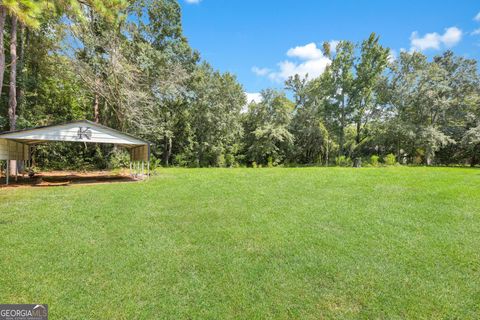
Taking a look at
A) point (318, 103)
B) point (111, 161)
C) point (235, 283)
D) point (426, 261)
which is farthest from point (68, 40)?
point (318, 103)

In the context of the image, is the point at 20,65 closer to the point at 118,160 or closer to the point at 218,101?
the point at 118,160

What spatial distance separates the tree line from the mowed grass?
892 centimetres

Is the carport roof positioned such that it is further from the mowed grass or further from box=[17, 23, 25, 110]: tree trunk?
box=[17, 23, 25, 110]: tree trunk

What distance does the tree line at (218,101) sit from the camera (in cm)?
1418

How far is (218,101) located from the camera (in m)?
22.0

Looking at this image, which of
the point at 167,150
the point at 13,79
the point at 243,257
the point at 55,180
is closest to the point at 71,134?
the point at 55,180

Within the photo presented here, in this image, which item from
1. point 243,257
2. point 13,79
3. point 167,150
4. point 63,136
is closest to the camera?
point 243,257

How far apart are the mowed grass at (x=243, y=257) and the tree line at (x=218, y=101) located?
8.92 metres

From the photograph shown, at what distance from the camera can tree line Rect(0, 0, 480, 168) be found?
1418 centimetres

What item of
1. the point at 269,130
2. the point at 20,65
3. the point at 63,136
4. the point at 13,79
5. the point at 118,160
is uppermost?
the point at 20,65

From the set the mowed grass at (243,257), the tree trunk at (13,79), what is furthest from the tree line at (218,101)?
the mowed grass at (243,257)

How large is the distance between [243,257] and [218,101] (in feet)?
64.1

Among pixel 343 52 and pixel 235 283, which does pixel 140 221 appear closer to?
pixel 235 283

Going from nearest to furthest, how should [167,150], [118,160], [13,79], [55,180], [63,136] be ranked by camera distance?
[63,136]
[55,180]
[13,79]
[118,160]
[167,150]
